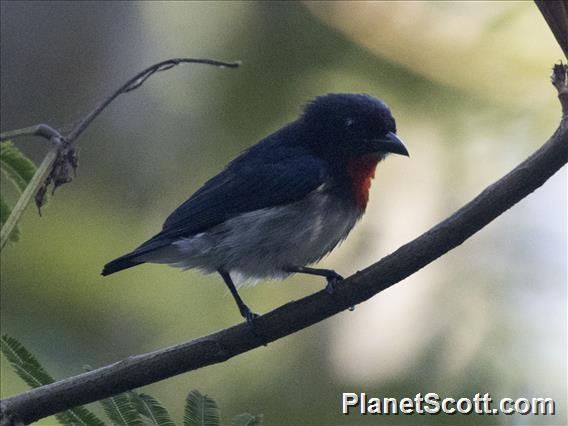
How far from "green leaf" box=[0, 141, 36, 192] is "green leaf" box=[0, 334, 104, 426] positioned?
49cm

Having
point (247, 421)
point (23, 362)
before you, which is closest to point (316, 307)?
point (247, 421)

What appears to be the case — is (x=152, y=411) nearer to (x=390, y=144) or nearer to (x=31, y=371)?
(x=31, y=371)

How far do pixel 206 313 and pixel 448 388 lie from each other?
1.46 m

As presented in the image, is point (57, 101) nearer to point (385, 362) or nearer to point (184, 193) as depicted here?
point (184, 193)

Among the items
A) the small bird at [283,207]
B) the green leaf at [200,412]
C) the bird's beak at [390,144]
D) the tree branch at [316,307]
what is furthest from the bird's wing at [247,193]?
the green leaf at [200,412]

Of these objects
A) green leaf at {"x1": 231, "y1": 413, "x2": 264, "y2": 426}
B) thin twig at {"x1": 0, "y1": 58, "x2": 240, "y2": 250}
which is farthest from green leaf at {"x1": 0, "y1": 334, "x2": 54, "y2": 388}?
green leaf at {"x1": 231, "y1": 413, "x2": 264, "y2": 426}

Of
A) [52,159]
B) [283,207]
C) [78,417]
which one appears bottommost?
[78,417]

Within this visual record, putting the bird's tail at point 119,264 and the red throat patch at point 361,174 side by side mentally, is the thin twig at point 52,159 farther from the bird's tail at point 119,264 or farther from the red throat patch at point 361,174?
the red throat patch at point 361,174

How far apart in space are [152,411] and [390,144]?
2.30 metres

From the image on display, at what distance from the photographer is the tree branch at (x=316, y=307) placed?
2.51 metres

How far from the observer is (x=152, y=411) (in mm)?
2459

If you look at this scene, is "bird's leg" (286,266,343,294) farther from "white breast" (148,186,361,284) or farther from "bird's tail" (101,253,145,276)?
"bird's tail" (101,253,145,276)

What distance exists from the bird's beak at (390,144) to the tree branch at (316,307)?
4.92ft

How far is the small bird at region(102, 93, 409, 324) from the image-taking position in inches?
166
